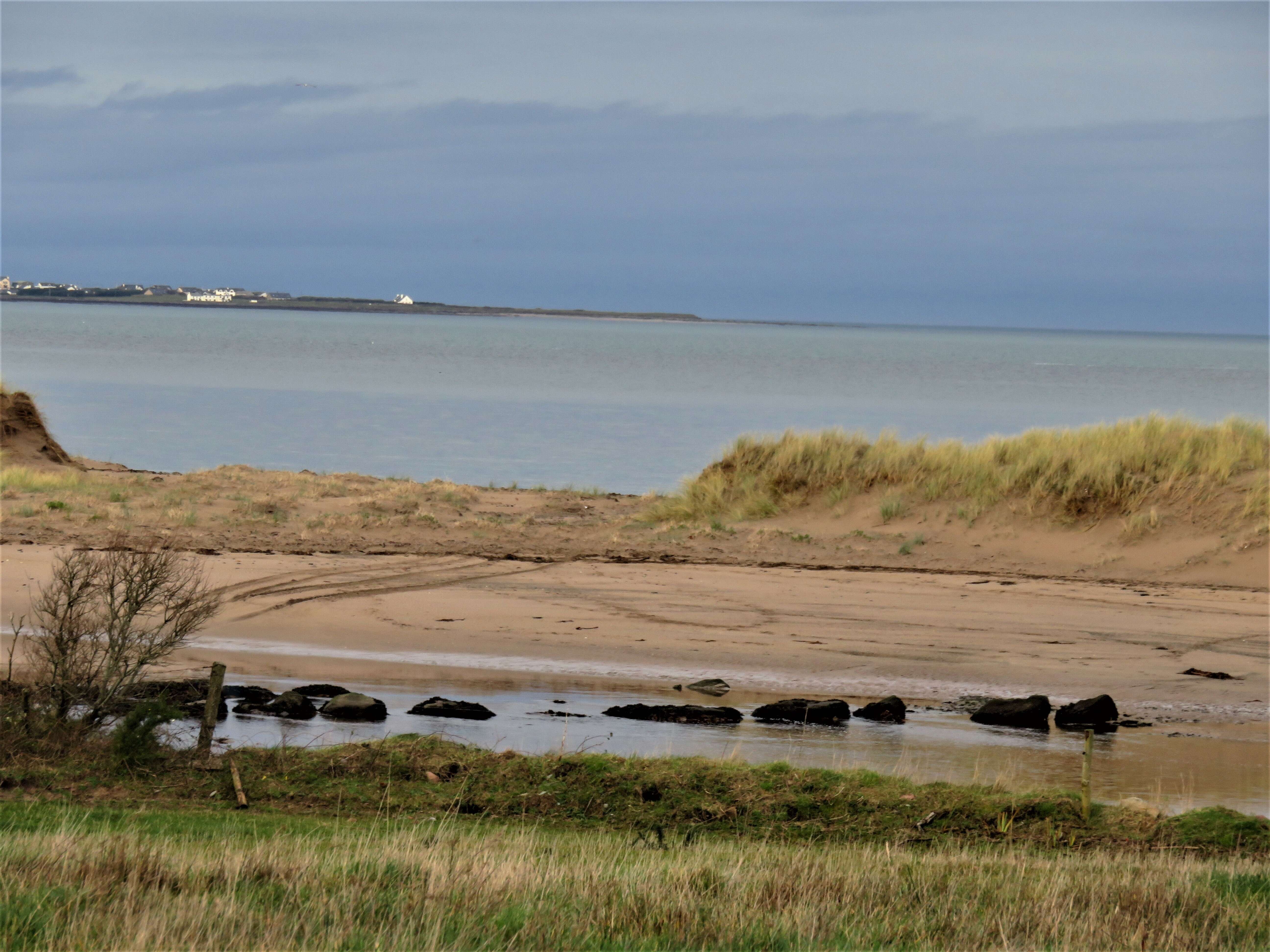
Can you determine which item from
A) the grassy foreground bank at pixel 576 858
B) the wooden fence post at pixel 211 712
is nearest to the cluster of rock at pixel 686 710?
the grassy foreground bank at pixel 576 858

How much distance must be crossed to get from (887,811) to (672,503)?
1595 centimetres

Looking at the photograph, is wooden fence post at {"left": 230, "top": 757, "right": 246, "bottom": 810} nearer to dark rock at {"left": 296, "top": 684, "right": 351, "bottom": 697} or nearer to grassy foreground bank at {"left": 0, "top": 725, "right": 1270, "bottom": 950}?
grassy foreground bank at {"left": 0, "top": 725, "right": 1270, "bottom": 950}

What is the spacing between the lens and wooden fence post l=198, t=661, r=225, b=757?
35.6 feet

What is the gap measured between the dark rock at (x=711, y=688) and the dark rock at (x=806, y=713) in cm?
98

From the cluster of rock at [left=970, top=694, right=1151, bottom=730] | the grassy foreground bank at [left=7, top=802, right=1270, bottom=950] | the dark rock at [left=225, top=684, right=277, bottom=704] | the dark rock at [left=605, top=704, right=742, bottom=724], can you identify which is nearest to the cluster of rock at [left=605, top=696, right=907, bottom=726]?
the dark rock at [left=605, top=704, right=742, bottom=724]

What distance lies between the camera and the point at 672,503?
2608 cm

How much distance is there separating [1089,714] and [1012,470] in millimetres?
9980

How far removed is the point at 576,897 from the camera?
6723mm

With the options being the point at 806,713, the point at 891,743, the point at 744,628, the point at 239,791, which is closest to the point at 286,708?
the point at 239,791

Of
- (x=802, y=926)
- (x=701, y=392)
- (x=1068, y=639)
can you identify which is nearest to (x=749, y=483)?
(x=1068, y=639)

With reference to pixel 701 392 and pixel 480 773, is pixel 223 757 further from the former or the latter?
pixel 701 392

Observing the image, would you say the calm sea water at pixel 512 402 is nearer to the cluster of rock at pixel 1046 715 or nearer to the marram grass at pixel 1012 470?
the marram grass at pixel 1012 470

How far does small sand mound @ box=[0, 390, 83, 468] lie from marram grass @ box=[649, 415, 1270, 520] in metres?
13.7

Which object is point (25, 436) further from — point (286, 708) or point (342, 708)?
point (342, 708)
